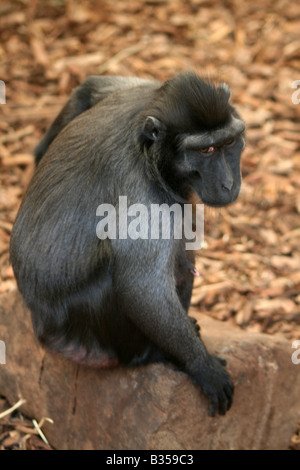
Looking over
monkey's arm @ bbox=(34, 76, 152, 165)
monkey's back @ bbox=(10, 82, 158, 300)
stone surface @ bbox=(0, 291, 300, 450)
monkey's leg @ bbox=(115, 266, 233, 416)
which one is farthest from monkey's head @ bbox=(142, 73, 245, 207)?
stone surface @ bbox=(0, 291, 300, 450)

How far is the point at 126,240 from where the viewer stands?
3803 mm

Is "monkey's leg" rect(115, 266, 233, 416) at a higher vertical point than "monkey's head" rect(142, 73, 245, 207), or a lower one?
lower

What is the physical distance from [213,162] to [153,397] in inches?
56.5

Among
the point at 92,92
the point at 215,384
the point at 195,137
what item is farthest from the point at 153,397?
the point at 92,92

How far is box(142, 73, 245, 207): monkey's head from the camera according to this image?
372cm

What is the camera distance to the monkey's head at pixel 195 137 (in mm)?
3717

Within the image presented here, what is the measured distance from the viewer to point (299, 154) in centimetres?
721

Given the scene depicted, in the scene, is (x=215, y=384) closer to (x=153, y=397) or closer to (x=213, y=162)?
(x=153, y=397)

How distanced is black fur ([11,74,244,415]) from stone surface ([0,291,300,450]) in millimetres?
145

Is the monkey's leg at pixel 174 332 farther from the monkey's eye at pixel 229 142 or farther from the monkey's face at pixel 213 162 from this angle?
the monkey's eye at pixel 229 142

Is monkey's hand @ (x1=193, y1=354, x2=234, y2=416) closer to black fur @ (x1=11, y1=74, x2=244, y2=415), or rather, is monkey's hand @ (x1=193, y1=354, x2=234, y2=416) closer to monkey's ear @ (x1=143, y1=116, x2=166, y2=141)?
black fur @ (x1=11, y1=74, x2=244, y2=415)

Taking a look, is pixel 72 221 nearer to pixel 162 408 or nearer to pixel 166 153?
pixel 166 153

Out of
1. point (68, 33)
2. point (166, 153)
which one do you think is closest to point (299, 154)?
point (68, 33)

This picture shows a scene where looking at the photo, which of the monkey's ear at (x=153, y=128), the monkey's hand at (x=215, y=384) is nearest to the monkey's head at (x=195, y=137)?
the monkey's ear at (x=153, y=128)
